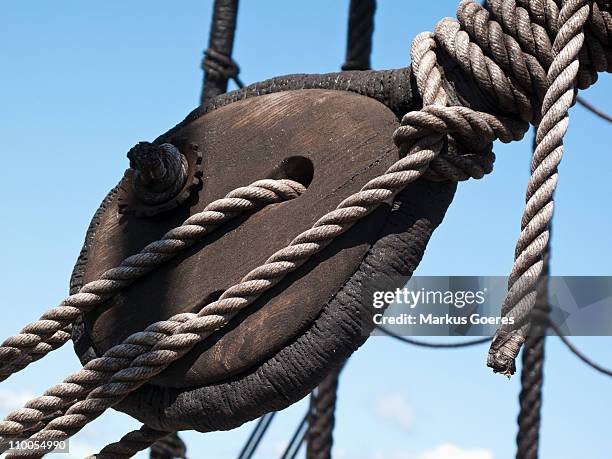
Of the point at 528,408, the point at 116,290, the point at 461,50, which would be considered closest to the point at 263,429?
the point at 528,408

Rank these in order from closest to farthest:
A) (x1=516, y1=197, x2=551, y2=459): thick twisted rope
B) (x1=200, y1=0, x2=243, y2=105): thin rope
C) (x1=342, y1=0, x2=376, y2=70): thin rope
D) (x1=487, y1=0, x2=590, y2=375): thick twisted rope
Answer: (x1=487, y1=0, x2=590, y2=375): thick twisted rope → (x1=200, y1=0, x2=243, y2=105): thin rope → (x1=516, y1=197, x2=551, y2=459): thick twisted rope → (x1=342, y1=0, x2=376, y2=70): thin rope

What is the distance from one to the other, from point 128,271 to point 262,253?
0.72ft

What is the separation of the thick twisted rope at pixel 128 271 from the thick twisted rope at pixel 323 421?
8.11 feet

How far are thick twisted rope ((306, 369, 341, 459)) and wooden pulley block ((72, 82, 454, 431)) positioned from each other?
2499 mm

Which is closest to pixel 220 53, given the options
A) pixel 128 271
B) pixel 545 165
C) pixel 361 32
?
pixel 361 32

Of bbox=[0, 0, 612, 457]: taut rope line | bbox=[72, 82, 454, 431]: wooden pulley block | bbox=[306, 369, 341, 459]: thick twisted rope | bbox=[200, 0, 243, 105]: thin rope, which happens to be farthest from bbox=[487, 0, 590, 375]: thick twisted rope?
bbox=[306, 369, 341, 459]: thick twisted rope

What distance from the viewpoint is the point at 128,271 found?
59.7 inches

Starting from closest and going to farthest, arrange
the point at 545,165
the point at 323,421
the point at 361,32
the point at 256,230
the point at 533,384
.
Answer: the point at 545,165 → the point at 256,230 → the point at 533,384 → the point at 361,32 → the point at 323,421

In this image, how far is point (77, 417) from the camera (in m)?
1.45

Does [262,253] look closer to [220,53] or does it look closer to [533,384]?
[220,53]

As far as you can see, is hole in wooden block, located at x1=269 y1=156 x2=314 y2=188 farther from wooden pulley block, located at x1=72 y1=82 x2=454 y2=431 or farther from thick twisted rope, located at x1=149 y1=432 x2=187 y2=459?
thick twisted rope, located at x1=149 y1=432 x2=187 y2=459

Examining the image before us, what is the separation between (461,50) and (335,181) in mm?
235

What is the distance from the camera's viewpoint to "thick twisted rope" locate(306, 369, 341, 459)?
13.1 ft

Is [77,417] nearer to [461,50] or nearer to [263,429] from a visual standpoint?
Result: [461,50]
